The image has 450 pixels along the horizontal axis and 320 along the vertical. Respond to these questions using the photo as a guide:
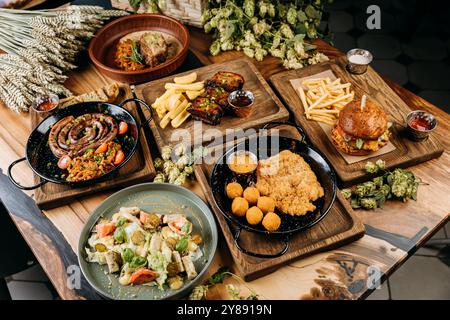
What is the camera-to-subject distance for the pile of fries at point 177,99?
266cm

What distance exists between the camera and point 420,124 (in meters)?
2.54

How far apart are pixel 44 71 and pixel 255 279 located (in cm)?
204

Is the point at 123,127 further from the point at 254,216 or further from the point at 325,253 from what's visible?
the point at 325,253

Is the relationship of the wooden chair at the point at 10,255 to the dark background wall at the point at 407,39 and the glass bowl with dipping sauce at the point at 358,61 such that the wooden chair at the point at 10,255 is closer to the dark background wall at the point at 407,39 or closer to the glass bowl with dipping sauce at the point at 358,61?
the glass bowl with dipping sauce at the point at 358,61

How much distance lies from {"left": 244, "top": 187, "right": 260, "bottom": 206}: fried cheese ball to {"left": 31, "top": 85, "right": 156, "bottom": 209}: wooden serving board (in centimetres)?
61

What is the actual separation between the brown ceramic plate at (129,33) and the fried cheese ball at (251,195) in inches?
50.0

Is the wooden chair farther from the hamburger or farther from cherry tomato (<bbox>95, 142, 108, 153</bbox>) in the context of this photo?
the hamburger

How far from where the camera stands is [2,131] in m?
2.80

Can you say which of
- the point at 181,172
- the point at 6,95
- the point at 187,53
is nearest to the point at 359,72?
the point at 187,53

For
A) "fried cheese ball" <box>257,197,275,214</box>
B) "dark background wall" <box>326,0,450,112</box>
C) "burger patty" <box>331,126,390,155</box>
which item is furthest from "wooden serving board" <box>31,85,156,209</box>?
"dark background wall" <box>326,0,450,112</box>

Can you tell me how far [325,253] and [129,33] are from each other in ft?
7.57

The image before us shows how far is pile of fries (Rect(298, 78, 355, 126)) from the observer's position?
2.65 meters

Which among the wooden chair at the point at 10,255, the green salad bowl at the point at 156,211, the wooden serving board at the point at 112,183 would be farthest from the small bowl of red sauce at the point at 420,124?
the wooden chair at the point at 10,255

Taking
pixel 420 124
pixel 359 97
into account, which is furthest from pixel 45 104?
pixel 420 124
